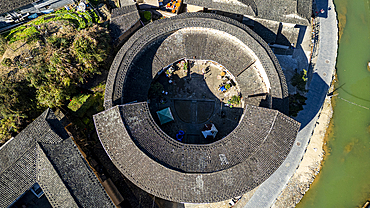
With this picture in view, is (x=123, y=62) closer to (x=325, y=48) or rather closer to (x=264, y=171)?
(x=264, y=171)

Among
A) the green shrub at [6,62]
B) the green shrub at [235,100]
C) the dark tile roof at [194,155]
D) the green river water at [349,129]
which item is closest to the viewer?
the dark tile roof at [194,155]

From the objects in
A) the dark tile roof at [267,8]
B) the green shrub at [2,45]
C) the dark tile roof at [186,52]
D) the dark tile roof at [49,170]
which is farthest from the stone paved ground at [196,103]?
the green shrub at [2,45]

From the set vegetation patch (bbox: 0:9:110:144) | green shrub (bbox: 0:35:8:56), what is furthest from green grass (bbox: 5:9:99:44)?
green shrub (bbox: 0:35:8:56)

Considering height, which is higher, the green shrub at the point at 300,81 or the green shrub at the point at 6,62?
the green shrub at the point at 6,62

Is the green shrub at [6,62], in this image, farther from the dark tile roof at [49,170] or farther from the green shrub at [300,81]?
the green shrub at [300,81]

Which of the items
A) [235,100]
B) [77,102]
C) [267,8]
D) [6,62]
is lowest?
[235,100]

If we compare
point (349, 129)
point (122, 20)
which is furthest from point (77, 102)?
point (349, 129)

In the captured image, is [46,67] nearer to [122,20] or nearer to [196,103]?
[122,20]
